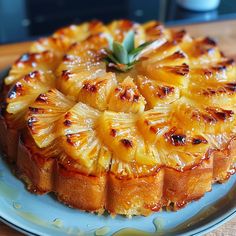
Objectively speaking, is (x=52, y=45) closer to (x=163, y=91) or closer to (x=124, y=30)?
(x=124, y=30)

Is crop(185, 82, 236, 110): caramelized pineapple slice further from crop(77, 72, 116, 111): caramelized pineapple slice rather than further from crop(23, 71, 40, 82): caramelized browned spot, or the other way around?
crop(23, 71, 40, 82): caramelized browned spot

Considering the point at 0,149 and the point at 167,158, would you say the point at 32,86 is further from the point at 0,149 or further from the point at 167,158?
the point at 167,158

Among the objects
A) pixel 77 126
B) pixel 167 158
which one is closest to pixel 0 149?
pixel 77 126

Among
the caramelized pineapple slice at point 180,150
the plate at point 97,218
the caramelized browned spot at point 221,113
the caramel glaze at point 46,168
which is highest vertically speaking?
the caramelized browned spot at point 221,113

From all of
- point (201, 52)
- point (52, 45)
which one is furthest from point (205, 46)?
point (52, 45)

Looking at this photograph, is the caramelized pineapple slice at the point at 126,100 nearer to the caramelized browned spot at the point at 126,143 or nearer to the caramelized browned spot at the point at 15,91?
the caramelized browned spot at the point at 126,143

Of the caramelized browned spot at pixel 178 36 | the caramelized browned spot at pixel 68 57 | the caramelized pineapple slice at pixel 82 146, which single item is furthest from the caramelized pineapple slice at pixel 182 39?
the caramelized pineapple slice at pixel 82 146

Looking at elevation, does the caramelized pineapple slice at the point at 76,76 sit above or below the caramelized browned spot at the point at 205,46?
above
